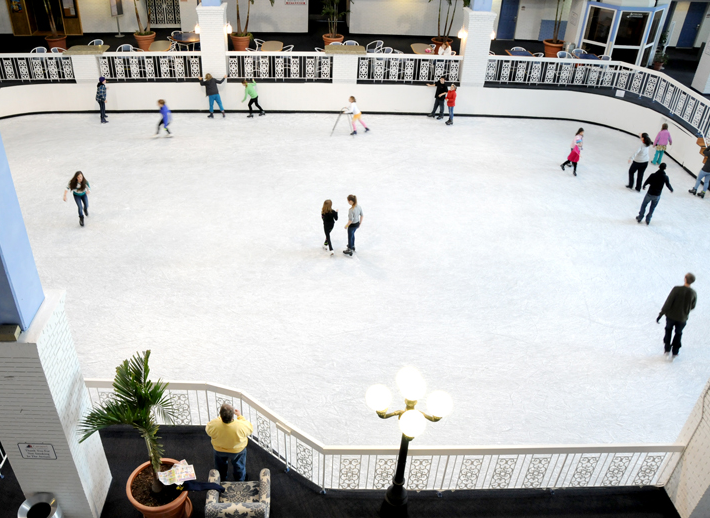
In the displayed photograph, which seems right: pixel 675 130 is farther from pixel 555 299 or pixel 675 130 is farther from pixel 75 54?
pixel 75 54

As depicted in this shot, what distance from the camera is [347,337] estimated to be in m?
9.11

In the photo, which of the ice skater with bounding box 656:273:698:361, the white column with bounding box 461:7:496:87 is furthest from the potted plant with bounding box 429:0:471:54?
the ice skater with bounding box 656:273:698:361

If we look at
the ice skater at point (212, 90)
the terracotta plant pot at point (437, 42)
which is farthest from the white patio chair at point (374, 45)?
the ice skater at point (212, 90)

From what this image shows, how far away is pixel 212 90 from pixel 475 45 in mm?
7743

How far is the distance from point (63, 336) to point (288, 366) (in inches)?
145

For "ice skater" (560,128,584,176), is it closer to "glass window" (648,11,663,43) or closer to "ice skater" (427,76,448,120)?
"ice skater" (427,76,448,120)

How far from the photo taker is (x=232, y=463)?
20.9 ft

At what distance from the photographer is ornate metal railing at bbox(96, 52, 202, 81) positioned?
17125 millimetres

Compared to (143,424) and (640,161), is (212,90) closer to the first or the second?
(640,161)

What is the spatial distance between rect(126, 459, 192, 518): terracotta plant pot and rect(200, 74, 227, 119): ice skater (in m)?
12.8

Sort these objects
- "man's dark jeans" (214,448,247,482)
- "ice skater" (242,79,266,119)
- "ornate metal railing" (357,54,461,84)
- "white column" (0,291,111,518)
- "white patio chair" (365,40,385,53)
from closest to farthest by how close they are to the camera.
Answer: "white column" (0,291,111,518), "man's dark jeans" (214,448,247,482), "ice skater" (242,79,266,119), "ornate metal railing" (357,54,461,84), "white patio chair" (365,40,385,53)

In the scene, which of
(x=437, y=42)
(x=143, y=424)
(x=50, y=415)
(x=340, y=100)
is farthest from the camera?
(x=437, y=42)

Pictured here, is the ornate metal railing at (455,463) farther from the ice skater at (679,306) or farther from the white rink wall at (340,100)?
the white rink wall at (340,100)

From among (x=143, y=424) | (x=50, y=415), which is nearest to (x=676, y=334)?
(x=143, y=424)
